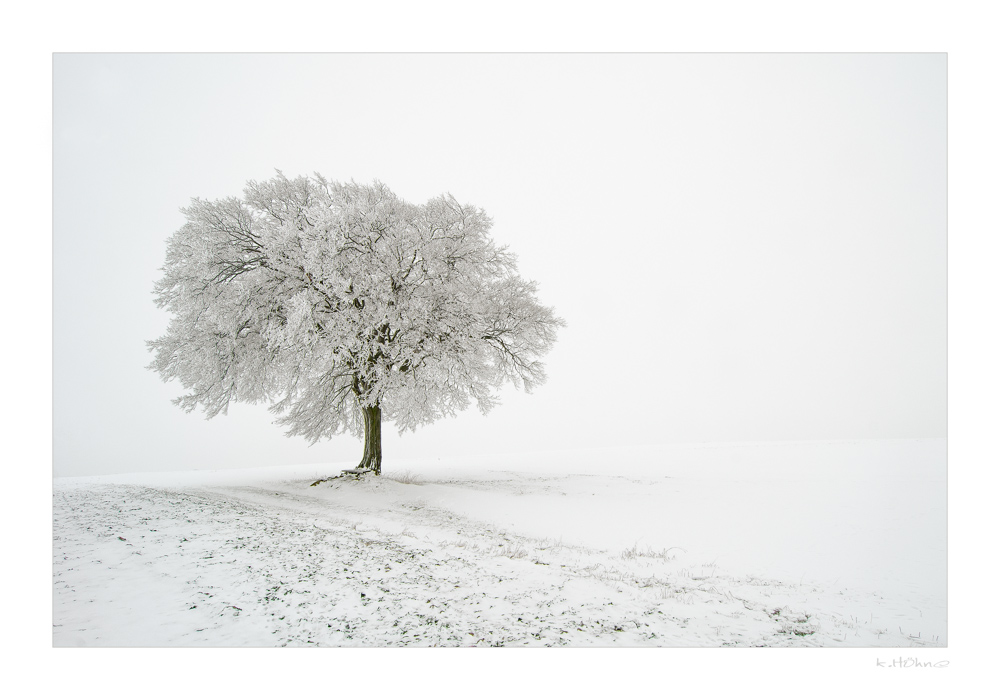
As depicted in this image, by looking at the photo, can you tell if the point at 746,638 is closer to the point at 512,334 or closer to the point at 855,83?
the point at 855,83

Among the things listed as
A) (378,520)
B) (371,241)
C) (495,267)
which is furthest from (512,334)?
(378,520)

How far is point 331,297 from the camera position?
15492 millimetres

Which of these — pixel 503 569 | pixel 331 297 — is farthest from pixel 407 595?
pixel 331 297

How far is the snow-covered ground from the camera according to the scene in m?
5.09

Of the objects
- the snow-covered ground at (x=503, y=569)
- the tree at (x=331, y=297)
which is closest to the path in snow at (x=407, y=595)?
the snow-covered ground at (x=503, y=569)

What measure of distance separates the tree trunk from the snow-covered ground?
3088 mm

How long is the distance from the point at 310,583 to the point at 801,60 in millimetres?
13603

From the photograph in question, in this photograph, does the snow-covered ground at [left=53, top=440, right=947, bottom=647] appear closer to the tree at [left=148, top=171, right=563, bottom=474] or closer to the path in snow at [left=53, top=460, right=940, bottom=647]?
the path in snow at [left=53, top=460, right=940, bottom=647]

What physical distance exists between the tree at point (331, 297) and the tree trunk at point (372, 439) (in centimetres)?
5

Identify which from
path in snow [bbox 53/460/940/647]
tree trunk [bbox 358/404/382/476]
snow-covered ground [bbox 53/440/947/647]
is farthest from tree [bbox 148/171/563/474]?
path in snow [bbox 53/460/940/647]

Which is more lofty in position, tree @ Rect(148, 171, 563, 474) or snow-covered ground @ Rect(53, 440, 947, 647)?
tree @ Rect(148, 171, 563, 474)

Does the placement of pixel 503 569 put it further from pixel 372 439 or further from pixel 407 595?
pixel 372 439

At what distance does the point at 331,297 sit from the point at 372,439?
239 inches
